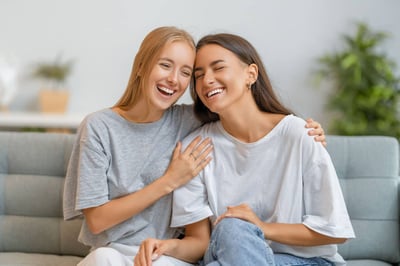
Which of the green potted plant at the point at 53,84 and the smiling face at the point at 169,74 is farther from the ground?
the smiling face at the point at 169,74

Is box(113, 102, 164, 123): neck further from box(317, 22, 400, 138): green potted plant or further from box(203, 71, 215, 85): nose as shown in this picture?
box(317, 22, 400, 138): green potted plant

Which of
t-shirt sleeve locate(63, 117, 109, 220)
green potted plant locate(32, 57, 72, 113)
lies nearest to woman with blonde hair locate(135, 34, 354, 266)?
t-shirt sleeve locate(63, 117, 109, 220)

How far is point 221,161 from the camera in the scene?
5.98ft

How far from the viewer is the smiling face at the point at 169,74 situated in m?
1.72

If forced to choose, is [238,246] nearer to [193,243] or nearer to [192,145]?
[193,243]

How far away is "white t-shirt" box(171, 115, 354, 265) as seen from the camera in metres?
1.66

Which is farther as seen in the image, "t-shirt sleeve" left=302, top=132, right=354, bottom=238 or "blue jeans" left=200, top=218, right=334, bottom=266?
"t-shirt sleeve" left=302, top=132, right=354, bottom=238

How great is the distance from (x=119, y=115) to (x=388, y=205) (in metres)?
1.04

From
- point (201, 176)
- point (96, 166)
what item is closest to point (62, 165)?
point (96, 166)

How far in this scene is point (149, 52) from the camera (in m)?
1.74

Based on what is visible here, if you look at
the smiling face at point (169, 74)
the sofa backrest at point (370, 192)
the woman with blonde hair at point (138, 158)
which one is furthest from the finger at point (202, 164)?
the sofa backrest at point (370, 192)

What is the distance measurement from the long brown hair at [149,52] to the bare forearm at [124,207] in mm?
310

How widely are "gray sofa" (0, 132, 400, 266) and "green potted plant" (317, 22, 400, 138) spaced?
5.24 ft

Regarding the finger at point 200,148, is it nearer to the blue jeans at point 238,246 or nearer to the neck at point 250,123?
the neck at point 250,123
